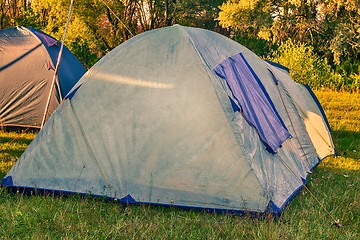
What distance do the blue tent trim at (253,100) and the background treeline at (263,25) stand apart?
849 cm

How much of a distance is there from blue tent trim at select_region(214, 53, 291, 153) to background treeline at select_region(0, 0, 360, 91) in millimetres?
8487

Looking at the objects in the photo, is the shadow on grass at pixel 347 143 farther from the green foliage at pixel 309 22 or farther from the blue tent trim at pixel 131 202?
the green foliage at pixel 309 22

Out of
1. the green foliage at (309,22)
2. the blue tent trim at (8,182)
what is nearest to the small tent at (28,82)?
the blue tent trim at (8,182)

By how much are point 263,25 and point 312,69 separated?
2368 millimetres

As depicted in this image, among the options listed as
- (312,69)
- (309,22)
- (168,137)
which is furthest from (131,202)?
(309,22)

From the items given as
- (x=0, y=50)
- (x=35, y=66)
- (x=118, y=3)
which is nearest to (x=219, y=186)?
(x=35, y=66)

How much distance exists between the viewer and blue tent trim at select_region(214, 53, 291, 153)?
534 cm

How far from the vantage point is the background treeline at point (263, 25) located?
1723cm

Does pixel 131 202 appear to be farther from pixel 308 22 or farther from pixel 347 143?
pixel 308 22

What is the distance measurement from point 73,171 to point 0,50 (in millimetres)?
4471

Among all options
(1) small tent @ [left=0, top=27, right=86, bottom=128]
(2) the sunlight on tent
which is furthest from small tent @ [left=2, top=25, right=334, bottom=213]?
(1) small tent @ [left=0, top=27, right=86, bottom=128]

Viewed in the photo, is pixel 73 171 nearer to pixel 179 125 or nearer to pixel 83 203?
pixel 83 203

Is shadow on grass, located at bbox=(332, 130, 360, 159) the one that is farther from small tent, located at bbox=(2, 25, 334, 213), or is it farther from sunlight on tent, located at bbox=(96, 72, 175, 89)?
sunlight on tent, located at bbox=(96, 72, 175, 89)

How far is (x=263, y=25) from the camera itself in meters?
18.0
